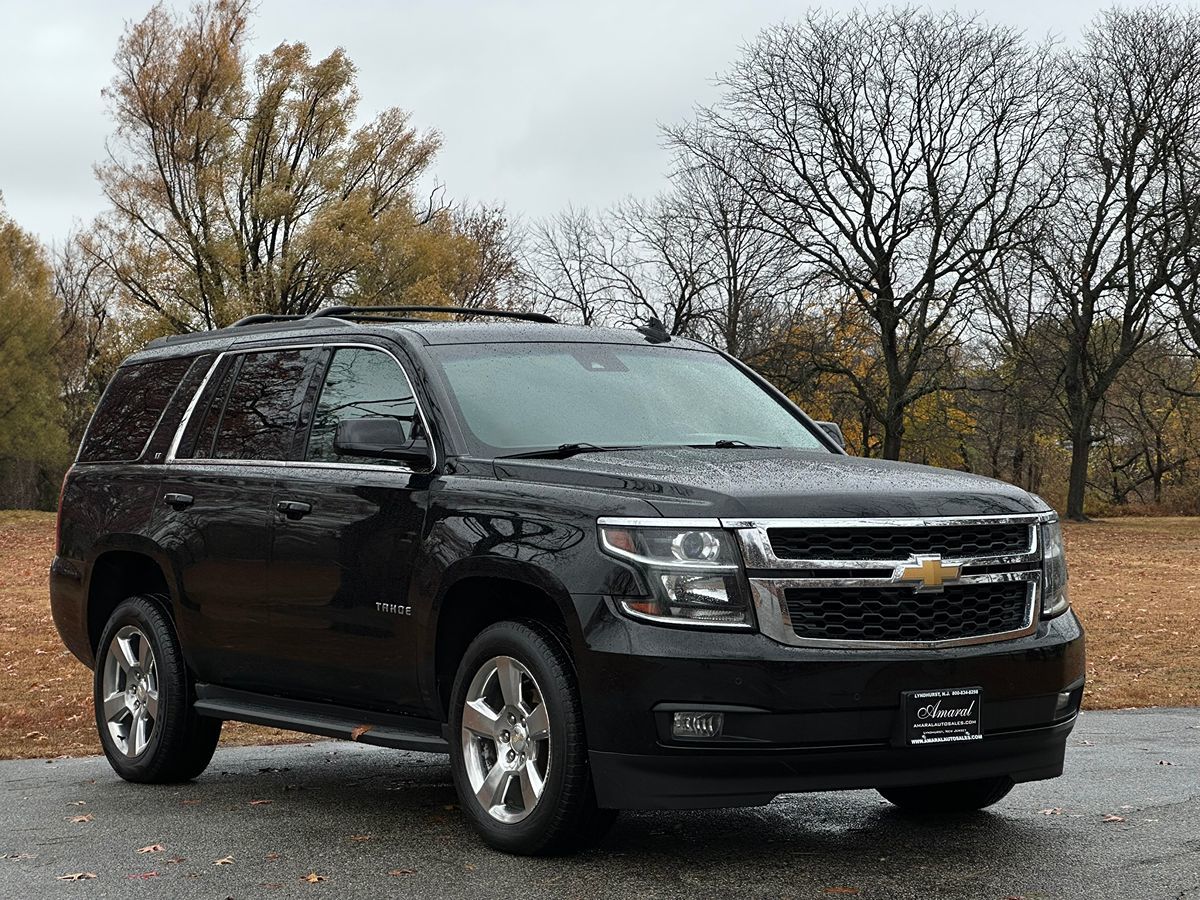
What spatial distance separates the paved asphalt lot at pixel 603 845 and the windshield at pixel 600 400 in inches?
60.0

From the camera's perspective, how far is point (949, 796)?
21.8ft

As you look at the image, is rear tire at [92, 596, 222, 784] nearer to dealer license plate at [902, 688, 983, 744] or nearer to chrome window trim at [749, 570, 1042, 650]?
chrome window trim at [749, 570, 1042, 650]

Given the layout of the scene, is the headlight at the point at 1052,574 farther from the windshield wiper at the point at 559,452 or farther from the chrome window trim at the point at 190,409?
the chrome window trim at the point at 190,409

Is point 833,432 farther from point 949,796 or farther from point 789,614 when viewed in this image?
point 789,614

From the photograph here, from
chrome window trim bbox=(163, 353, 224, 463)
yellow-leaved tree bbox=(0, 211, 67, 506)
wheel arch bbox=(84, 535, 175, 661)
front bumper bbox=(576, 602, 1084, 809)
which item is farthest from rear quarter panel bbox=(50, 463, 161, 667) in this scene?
yellow-leaved tree bbox=(0, 211, 67, 506)

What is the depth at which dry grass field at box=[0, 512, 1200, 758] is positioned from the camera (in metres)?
11.1

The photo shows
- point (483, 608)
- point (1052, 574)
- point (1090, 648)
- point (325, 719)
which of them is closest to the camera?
point (1052, 574)

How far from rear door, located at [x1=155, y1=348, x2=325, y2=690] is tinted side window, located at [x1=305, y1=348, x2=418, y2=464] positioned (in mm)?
117

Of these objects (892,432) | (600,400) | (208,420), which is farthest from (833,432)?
(892,432)

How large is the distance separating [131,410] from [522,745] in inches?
147

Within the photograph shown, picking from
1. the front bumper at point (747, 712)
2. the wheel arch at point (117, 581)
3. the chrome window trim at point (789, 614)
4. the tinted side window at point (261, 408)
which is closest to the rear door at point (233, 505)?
the tinted side window at point (261, 408)

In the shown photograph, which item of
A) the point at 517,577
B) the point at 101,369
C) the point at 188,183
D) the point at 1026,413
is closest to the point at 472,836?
the point at 517,577

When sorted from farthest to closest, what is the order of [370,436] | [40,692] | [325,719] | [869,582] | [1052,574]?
[40,692] < [325,719] < [370,436] < [1052,574] < [869,582]

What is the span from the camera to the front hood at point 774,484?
17.3ft
